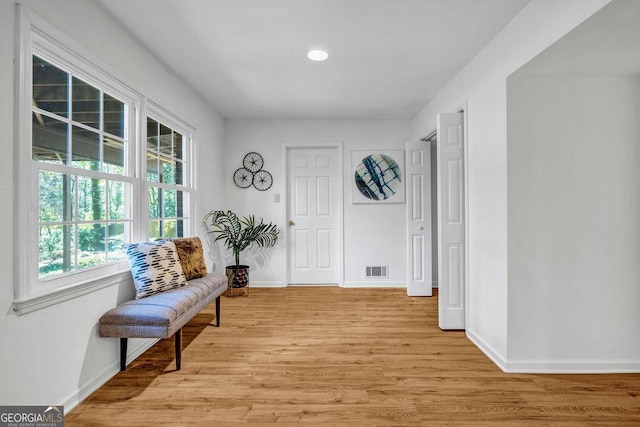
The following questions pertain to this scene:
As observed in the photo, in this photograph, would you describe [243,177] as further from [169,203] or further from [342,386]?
[342,386]

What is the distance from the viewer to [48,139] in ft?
5.58

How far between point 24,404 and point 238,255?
2697 millimetres

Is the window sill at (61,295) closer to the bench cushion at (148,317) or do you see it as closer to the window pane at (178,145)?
the bench cushion at (148,317)

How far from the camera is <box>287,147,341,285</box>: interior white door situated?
15.2 ft

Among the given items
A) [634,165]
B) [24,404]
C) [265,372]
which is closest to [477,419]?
[265,372]

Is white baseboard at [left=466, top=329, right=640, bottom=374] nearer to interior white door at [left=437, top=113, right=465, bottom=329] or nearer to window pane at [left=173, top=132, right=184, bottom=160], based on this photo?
interior white door at [left=437, top=113, right=465, bottom=329]

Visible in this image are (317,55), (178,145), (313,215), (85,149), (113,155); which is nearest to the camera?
(85,149)

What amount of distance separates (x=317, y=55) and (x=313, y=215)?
2.42 meters

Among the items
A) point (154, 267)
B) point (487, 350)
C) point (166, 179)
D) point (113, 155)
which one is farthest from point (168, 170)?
point (487, 350)

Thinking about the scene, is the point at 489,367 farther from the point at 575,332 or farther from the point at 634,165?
the point at 634,165

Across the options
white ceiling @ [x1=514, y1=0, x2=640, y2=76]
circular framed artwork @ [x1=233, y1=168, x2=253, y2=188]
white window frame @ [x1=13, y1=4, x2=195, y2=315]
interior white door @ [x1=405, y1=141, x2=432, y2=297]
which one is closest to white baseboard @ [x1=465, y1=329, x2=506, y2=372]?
interior white door @ [x1=405, y1=141, x2=432, y2=297]

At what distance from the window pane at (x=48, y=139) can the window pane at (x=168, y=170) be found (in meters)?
1.12

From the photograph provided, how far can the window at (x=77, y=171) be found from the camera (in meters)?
1.67

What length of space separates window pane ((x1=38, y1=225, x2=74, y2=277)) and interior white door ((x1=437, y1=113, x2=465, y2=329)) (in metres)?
2.84
